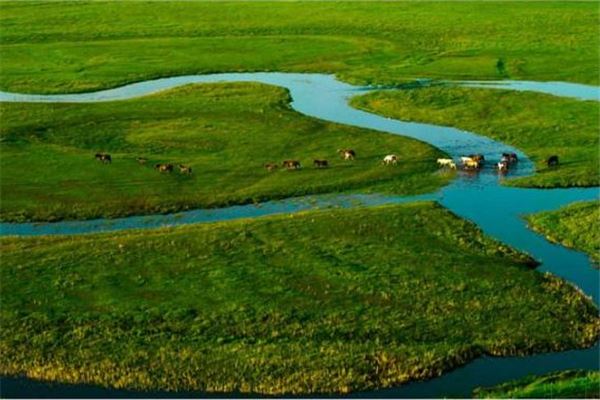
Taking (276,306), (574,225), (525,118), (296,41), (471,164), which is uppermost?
(296,41)

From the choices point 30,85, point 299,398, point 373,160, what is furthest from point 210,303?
point 30,85

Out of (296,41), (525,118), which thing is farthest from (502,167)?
(296,41)

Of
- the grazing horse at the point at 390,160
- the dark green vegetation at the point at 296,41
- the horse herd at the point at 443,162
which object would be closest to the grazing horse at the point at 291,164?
the horse herd at the point at 443,162

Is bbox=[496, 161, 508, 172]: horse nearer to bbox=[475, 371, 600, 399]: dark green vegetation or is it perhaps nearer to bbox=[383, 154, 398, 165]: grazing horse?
bbox=[383, 154, 398, 165]: grazing horse

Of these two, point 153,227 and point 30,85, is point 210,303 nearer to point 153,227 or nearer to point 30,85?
point 153,227

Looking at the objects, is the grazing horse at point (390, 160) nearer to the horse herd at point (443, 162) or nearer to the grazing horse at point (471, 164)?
the horse herd at point (443, 162)

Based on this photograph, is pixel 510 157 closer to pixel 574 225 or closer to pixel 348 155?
pixel 348 155

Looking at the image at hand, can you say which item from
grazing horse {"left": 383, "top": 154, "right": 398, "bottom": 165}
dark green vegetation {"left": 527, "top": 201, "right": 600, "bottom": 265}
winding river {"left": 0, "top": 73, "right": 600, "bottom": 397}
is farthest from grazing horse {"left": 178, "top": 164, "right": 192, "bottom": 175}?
dark green vegetation {"left": 527, "top": 201, "right": 600, "bottom": 265}
